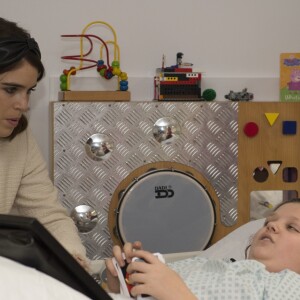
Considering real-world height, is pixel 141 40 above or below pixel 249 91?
above

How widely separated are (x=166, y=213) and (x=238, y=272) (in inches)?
36.8

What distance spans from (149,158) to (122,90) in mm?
287

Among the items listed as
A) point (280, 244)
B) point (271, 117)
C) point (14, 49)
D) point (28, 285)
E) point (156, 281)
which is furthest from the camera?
point (271, 117)

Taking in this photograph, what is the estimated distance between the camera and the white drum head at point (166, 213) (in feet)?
7.75

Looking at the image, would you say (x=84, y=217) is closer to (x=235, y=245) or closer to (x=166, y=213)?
(x=166, y=213)

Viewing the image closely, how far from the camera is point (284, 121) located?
246 centimetres

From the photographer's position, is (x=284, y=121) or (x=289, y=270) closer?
(x=289, y=270)

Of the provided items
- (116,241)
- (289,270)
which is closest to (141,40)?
(116,241)

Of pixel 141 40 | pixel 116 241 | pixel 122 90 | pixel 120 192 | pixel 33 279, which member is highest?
pixel 141 40

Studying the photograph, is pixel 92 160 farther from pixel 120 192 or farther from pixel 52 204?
pixel 52 204

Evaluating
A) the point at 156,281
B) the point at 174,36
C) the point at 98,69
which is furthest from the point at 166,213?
the point at 156,281

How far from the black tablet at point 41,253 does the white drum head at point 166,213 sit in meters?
1.45

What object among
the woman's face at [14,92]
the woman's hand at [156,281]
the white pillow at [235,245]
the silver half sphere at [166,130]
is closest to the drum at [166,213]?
the silver half sphere at [166,130]

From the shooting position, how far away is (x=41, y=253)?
0.87 metres
